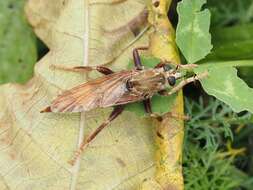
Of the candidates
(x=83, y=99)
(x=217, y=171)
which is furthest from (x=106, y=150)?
(x=217, y=171)

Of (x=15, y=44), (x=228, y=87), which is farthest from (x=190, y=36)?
(x=15, y=44)

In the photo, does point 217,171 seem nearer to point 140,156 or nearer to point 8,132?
point 140,156

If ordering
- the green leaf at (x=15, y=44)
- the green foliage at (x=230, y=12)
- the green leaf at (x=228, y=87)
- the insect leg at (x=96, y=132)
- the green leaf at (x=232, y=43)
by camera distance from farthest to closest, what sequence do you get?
the green foliage at (x=230, y=12) < the green leaf at (x=15, y=44) < the green leaf at (x=232, y=43) < the insect leg at (x=96, y=132) < the green leaf at (x=228, y=87)

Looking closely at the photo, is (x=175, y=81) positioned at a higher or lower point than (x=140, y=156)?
higher

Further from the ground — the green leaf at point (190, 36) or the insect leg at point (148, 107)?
the green leaf at point (190, 36)

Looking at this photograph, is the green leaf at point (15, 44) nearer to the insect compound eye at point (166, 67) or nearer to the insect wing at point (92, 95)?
the insect wing at point (92, 95)

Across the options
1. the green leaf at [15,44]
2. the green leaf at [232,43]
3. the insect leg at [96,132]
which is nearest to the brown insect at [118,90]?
the insect leg at [96,132]

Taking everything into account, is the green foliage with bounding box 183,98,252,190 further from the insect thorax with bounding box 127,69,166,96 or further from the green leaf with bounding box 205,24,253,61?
the insect thorax with bounding box 127,69,166,96
